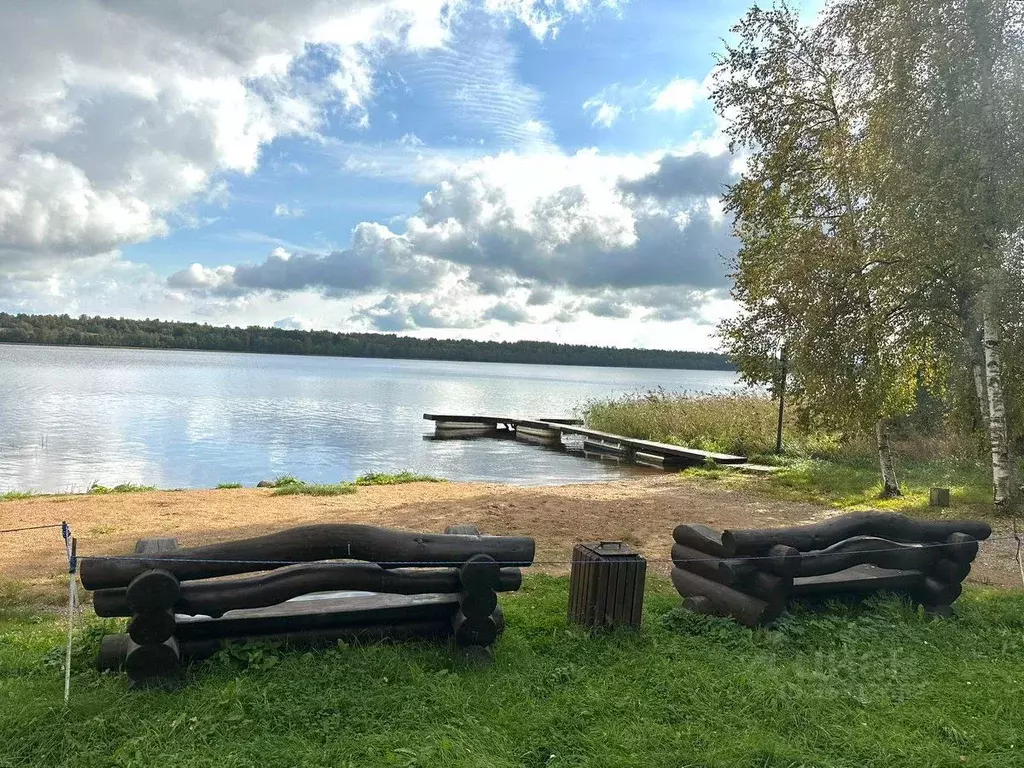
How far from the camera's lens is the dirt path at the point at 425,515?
937cm

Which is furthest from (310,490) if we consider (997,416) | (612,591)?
(997,416)

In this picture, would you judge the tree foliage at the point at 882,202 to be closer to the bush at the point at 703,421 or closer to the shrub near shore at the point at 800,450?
the shrub near shore at the point at 800,450

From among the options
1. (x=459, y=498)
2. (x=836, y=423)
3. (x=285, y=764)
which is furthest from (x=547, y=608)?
(x=836, y=423)

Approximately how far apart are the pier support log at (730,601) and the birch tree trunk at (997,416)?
8.61 metres

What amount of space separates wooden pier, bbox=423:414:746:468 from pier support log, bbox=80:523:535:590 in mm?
→ 17478

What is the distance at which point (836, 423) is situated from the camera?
1485cm

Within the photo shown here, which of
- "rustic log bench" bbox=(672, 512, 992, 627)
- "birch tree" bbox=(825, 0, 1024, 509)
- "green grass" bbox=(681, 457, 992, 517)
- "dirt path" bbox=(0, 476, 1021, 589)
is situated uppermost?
"birch tree" bbox=(825, 0, 1024, 509)

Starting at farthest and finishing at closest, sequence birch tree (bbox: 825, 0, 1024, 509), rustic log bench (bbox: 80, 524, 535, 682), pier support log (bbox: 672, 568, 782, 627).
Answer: birch tree (bbox: 825, 0, 1024, 509)
pier support log (bbox: 672, 568, 782, 627)
rustic log bench (bbox: 80, 524, 535, 682)

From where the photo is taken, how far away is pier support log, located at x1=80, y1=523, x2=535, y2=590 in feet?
14.9

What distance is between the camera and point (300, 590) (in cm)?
485

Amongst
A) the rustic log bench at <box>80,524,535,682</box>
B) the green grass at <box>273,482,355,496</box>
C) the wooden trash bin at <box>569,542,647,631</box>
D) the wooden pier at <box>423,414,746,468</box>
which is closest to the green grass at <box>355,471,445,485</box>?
the green grass at <box>273,482,355,496</box>

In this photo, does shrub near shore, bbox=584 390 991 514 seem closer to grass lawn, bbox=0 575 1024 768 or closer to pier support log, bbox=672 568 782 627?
pier support log, bbox=672 568 782 627

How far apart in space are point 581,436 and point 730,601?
29272 mm

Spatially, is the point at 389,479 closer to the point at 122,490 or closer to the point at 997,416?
the point at 122,490
